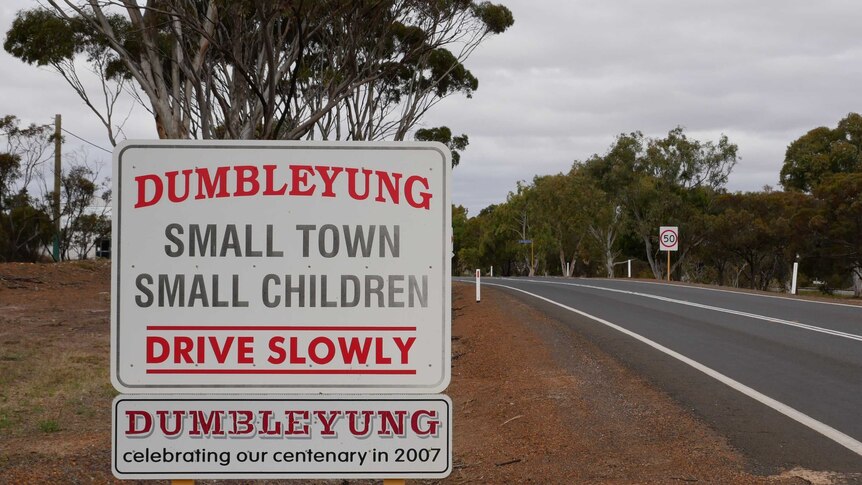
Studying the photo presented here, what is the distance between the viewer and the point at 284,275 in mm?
2934

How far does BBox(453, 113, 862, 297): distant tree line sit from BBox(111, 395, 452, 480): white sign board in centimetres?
4719

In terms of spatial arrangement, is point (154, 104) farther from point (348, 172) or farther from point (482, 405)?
point (348, 172)

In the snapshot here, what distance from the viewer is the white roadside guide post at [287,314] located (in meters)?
2.92

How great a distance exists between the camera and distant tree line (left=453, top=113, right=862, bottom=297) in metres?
49.4

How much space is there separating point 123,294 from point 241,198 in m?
0.48

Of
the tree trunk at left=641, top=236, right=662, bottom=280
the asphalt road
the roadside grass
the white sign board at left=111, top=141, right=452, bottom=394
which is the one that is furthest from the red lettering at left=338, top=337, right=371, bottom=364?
the tree trunk at left=641, top=236, right=662, bottom=280

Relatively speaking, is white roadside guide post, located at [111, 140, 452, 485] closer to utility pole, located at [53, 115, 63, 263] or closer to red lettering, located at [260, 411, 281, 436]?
red lettering, located at [260, 411, 281, 436]

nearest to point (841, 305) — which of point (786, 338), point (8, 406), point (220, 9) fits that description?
point (786, 338)

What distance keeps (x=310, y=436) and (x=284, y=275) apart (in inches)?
20.1

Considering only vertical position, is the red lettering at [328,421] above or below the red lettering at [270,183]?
below

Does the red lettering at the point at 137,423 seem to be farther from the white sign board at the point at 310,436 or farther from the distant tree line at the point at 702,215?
the distant tree line at the point at 702,215

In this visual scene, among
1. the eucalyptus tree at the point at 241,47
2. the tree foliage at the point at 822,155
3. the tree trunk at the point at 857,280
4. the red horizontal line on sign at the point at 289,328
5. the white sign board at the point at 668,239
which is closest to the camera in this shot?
the red horizontal line on sign at the point at 289,328

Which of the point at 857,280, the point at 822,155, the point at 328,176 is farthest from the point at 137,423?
the point at 822,155

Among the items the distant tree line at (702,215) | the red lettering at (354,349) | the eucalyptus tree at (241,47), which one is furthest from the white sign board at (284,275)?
the distant tree line at (702,215)
